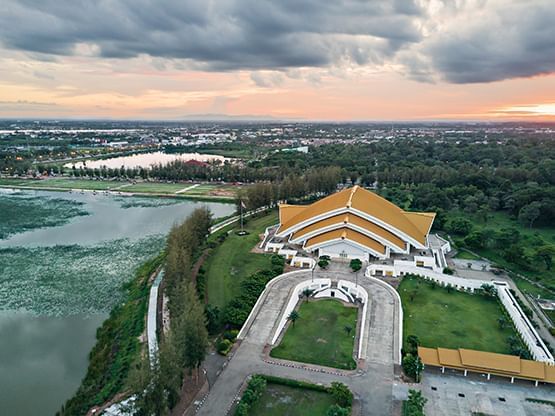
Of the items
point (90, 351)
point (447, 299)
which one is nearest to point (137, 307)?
point (90, 351)

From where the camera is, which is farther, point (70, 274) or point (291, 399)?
point (70, 274)

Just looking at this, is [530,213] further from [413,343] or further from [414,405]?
[414,405]

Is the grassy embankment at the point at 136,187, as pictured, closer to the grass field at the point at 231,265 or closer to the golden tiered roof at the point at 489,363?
the grass field at the point at 231,265

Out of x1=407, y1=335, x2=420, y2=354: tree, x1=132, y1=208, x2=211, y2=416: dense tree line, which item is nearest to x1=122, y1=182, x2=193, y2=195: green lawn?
x1=132, y1=208, x2=211, y2=416: dense tree line

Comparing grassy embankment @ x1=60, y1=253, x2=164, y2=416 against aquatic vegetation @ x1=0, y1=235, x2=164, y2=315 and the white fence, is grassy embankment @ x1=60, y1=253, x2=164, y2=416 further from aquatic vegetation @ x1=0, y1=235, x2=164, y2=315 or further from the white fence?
the white fence

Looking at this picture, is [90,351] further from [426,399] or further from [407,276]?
[407,276]

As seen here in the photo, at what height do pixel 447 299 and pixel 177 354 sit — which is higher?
pixel 177 354

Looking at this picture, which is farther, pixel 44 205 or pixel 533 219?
pixel 44 205

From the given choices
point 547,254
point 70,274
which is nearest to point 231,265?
point 70,274
